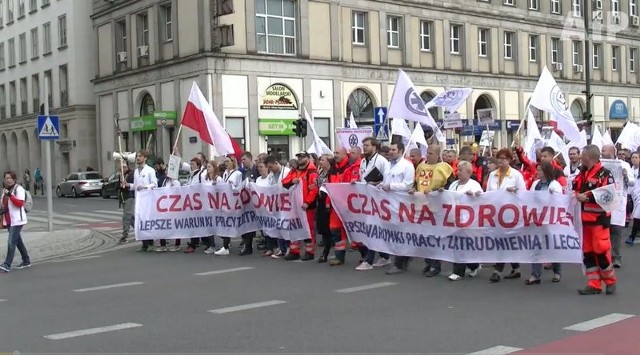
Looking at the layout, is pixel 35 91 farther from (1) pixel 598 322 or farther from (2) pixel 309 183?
(1) pixel 598 322

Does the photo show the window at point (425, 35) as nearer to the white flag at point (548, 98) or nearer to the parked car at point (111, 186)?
the parked car at point (111, 186)

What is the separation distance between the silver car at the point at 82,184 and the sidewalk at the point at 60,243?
22182 mm

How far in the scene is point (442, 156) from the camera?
12.6 metres

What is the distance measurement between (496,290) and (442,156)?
3.14 m

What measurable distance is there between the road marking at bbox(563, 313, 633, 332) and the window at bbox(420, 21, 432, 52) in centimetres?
3811

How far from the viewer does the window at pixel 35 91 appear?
56188 millimetres

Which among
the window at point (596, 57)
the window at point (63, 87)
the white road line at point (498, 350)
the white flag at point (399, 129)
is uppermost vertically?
the window at point (596, 57)

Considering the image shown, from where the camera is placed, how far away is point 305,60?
129 feet

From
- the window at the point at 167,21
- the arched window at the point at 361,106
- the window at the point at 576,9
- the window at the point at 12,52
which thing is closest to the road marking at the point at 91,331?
the window at the point at 167,21

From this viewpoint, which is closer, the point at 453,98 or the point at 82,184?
the point at 453,98

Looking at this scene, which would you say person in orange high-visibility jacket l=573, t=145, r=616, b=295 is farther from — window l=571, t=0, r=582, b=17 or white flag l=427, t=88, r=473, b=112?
window l=571, t=0, r=582, b=17

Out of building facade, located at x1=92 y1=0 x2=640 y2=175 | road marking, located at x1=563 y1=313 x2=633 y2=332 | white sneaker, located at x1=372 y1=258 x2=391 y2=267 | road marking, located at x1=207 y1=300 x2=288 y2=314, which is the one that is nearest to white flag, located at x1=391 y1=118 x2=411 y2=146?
white sneaker, located at x1=372 y1=258 x2=391 y2=267

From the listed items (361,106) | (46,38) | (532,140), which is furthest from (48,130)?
(46,38)

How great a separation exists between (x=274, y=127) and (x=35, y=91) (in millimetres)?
25406
